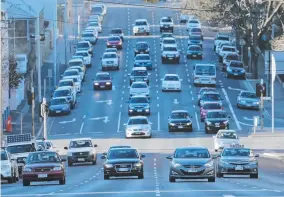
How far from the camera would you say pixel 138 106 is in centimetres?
8688

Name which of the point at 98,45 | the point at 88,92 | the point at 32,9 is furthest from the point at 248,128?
the point at 98,45

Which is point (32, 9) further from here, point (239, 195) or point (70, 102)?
point (239, 195)

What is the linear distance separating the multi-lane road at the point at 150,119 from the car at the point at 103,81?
2.05ft

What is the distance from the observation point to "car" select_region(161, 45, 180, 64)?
11219 centimetres

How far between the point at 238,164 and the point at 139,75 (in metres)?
52.8

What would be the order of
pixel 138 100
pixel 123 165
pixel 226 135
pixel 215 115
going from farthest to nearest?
1. pixel 138 100
2. pixel 215 115
3. pixel 226 135
4. pixel 123 165

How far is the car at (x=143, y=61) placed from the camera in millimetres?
107125

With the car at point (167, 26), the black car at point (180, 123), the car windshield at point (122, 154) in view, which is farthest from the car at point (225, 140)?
the car at point (167, 26)

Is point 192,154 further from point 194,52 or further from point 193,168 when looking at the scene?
point 194,52

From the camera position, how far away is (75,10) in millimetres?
150875

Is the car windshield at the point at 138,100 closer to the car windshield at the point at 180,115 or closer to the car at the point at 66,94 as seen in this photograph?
the car at the point at 66,94

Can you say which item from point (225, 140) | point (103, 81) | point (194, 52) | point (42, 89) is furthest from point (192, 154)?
point (194, 52)

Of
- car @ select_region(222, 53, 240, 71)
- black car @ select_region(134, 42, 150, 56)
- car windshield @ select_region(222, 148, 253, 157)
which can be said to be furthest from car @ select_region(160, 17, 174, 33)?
car windshield @ select_region(222, 148, 253, 157)

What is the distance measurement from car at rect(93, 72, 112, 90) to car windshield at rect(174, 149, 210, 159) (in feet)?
174
